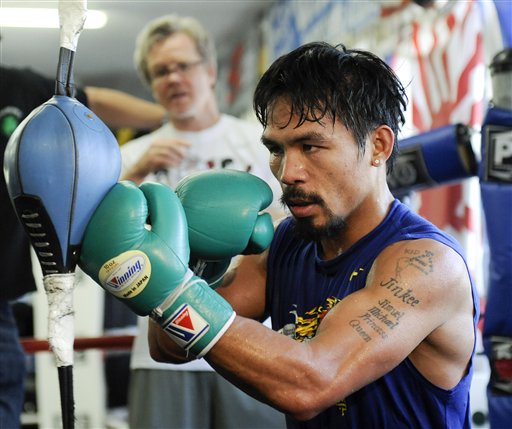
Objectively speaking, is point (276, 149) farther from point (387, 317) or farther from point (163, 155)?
point (163, 155)

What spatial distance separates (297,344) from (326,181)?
0.31m

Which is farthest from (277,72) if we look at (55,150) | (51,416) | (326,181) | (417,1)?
(51,416)

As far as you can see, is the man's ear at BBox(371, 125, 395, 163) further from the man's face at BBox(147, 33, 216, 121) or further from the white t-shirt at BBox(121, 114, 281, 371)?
the man's face at BBox(147, 33, 216, 121)

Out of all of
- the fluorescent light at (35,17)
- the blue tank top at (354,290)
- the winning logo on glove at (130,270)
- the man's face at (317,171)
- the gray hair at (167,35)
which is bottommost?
the blue tank top at (354,290)

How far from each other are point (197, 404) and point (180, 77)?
0.99 meters

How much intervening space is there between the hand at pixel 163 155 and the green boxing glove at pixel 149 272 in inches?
42.1

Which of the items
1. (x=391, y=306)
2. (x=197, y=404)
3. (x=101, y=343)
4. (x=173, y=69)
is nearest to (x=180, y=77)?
(x=173, y=69)

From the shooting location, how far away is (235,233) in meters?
1.35

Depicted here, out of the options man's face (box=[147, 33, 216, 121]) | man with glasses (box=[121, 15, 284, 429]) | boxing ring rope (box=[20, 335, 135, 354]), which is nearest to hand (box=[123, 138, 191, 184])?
man with glasses (box=[121, 15, 284, 429])

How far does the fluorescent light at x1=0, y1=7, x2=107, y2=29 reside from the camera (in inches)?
253

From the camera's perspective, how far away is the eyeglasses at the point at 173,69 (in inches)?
97.8

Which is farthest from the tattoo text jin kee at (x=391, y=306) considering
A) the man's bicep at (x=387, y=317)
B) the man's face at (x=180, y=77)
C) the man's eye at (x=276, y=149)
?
the man's face at (x=180, y=77)

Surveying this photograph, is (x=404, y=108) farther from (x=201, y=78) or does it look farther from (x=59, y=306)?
(x=201, y=78)

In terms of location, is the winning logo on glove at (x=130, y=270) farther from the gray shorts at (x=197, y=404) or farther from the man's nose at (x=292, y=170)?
the gray shorts at (x=197, y=404)
